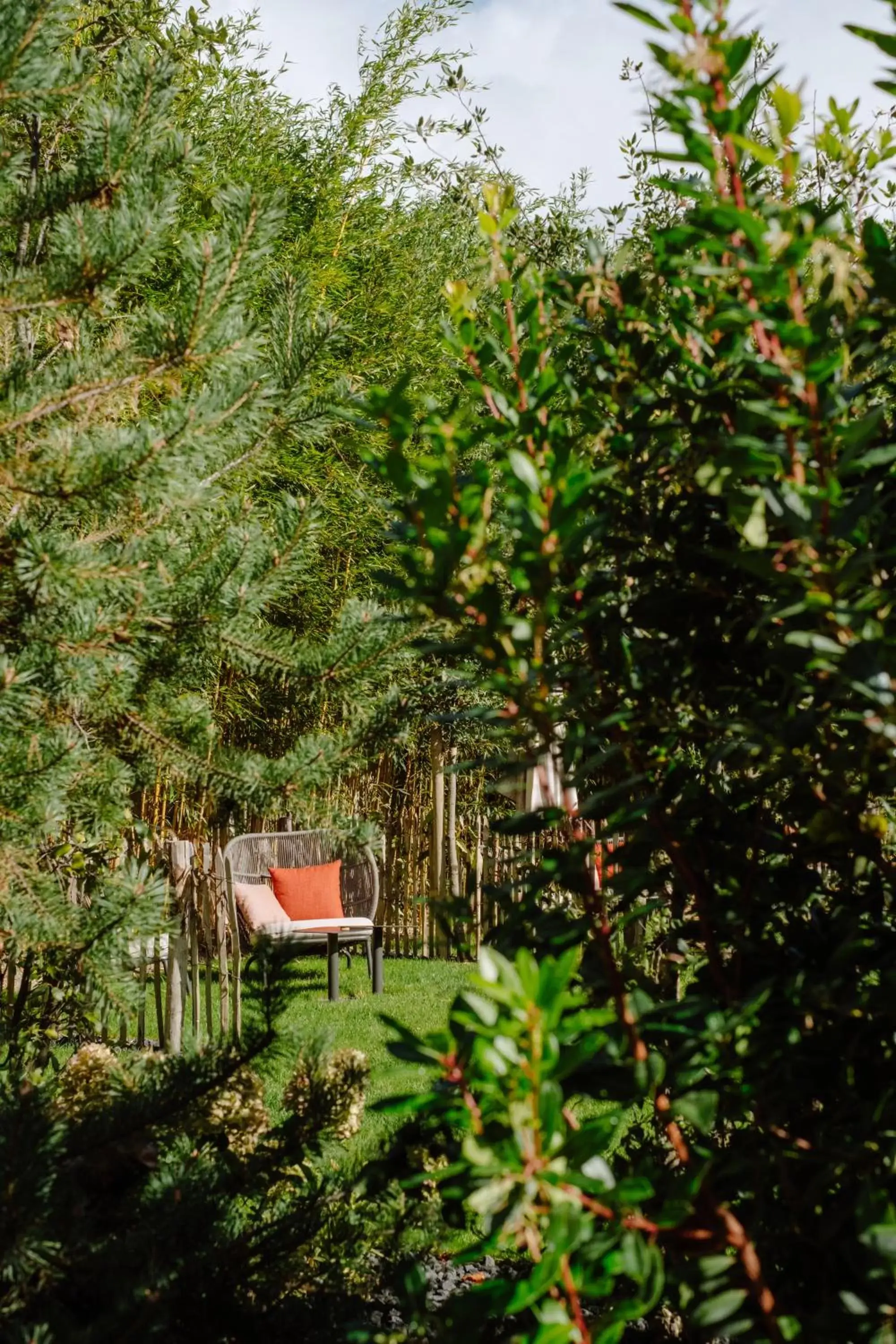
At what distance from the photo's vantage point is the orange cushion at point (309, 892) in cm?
754

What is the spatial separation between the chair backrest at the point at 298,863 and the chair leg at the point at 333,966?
0.87 meters

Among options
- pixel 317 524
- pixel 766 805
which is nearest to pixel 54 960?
pixel 317 524

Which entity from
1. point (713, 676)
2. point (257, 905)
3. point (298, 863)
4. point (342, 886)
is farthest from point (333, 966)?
point (713, 676)

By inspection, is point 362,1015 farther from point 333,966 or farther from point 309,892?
point 309,892

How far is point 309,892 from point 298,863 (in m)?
0.84

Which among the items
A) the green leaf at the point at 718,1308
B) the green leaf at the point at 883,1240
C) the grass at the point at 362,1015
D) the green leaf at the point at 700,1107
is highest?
the green leaf at the point at 700,1107

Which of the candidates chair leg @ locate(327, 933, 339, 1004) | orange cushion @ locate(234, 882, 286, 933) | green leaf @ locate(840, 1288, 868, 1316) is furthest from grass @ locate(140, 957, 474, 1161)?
green leaf @ locate(840, 1288, 868, 1316)

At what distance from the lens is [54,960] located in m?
2.50

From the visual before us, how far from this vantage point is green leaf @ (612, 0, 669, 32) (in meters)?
0.95

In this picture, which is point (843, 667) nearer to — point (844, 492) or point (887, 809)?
point (844, 492)

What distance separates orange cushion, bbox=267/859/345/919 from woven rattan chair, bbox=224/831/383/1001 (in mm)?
154

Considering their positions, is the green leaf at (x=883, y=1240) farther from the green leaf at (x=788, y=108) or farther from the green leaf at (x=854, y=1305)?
the green leaf at (x=788, y=108)

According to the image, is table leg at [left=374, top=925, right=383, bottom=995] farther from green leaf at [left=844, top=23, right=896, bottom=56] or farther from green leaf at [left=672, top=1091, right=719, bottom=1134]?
green leaf at [left=844, top=23, right=896, bottom=56]

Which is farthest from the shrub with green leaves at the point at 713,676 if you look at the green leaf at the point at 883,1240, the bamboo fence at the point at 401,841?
the bamboo fence at the point at 401,841
